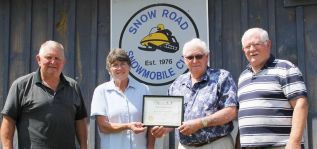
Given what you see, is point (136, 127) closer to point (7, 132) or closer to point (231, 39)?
point (7, 132)

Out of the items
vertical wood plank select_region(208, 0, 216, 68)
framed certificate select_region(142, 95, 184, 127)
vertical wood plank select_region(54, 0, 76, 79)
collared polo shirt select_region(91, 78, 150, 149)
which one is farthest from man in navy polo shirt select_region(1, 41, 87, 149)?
vertical wood plank select_region(208, 0, 216, 68)

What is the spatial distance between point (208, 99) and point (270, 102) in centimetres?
59

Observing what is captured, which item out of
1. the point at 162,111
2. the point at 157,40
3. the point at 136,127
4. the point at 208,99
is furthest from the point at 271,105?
the point at 157,40

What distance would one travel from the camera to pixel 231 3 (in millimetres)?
5094

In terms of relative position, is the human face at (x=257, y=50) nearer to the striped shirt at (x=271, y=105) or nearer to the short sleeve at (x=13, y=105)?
the striped shirt at (x=271, y=105)

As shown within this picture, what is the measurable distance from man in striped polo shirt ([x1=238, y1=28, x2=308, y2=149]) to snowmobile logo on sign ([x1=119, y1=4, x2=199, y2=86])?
1.25m

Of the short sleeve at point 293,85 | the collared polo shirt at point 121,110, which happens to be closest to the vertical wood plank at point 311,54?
the short sleeve at point 293,85

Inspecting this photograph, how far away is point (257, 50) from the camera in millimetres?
3910

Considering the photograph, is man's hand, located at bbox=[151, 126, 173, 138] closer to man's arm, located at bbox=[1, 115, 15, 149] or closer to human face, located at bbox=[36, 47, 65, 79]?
human face, located at bbox=[36, 47, 65, 79]

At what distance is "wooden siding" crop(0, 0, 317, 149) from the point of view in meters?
4.82

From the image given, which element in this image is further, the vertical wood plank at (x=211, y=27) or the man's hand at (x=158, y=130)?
the vertical wood plank at (x=211, y=27)

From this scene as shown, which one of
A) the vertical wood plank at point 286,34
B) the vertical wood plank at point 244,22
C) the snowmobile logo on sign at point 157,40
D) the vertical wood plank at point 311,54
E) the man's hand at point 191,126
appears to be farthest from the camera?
Answer: the snowmobile logo on sign at point 157,40

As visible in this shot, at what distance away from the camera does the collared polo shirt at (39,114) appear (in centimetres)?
415

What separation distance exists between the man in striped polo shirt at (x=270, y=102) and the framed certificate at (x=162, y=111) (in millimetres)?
554
